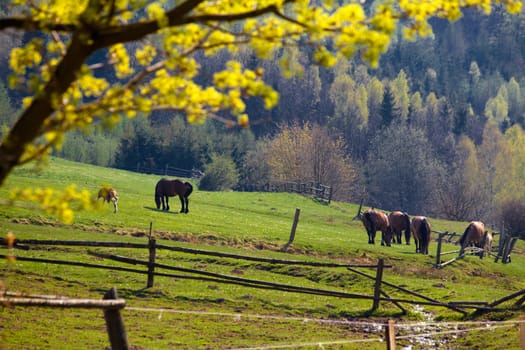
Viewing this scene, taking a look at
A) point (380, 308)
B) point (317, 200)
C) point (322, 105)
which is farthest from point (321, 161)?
point (380, 308)

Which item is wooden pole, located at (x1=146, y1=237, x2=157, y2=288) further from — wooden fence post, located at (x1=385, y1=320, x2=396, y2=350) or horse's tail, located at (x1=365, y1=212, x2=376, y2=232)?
horse's tail, located at (x1=365, y1=212, x2=376, y2=232)

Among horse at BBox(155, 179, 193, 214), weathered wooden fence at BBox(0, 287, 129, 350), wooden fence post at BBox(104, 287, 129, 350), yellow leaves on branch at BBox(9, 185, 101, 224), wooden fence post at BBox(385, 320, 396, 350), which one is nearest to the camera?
yellow leaves on branch at BBox(9, 185, 101, 224)

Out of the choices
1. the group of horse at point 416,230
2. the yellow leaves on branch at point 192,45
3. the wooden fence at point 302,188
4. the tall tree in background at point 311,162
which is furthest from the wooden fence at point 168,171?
the yellow leaves on branch at point 192,45

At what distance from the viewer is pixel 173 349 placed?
50.9 ft

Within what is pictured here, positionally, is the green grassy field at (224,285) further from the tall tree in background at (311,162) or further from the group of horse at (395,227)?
the tall tree in background at (311,162)

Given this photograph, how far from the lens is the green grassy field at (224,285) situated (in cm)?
1661

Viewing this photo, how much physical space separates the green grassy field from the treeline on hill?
32.2 metres

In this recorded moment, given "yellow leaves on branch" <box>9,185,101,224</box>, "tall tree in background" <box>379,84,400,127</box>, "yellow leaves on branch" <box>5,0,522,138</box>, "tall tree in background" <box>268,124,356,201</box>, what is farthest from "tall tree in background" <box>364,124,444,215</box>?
"yellow leaves on branch" <box>9,185,101,224</box>

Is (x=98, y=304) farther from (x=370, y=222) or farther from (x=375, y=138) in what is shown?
(x=375, y=138)

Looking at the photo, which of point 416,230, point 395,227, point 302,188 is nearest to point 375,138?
point 302,188

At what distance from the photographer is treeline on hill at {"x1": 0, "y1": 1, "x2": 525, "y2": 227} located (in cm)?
9412

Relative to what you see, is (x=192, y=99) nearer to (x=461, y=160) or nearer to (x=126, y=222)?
(x=126, y=222)

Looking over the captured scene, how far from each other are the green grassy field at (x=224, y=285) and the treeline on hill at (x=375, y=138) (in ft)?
106

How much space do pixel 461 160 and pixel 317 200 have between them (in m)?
58.4
